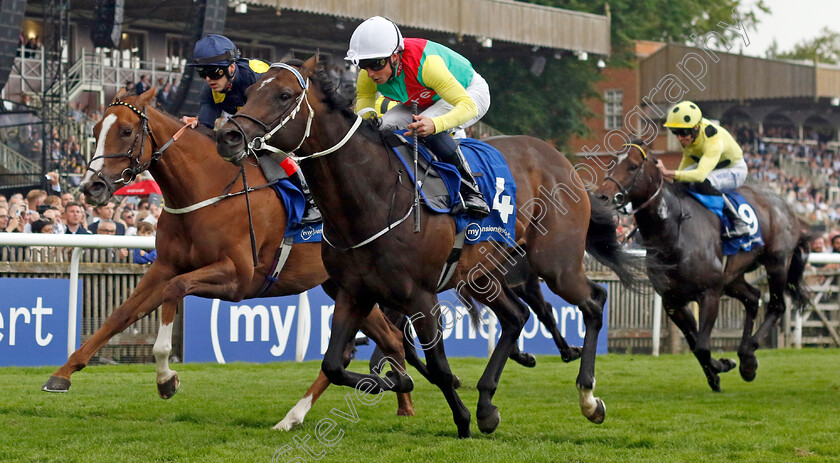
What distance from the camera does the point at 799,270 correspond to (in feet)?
32.1

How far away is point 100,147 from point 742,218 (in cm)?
533

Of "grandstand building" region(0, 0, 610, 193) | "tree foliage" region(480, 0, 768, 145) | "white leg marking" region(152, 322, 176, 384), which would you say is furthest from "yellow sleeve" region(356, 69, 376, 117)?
"tree foliage" region(480, 0, 768, 145)

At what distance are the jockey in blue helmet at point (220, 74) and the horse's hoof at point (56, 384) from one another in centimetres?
169

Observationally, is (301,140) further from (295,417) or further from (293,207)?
(293,207)

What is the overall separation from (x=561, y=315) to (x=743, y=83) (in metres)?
22.5

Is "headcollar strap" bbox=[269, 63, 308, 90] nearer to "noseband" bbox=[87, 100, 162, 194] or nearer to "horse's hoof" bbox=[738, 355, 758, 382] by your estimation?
"noseband" bbox=[87, 100, 162, 194]

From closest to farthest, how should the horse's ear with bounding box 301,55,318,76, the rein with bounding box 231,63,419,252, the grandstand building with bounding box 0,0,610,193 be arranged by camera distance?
the rein with bounding box 231,63,419,252
the horse's ear with bounding box 301,55,318,76
the grandstand building with bounding box 0,0,610,193

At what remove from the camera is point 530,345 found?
36.8ft

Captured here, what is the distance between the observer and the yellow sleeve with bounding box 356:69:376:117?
5359mm

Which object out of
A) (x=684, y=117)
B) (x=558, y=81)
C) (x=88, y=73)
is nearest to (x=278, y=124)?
(x=684, y=117)

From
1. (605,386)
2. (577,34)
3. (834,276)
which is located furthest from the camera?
(577,34)

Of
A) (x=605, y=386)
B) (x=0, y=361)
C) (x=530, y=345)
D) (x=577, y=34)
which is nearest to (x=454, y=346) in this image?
(x=530, y=345)

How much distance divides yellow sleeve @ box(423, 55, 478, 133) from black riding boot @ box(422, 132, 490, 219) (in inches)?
8.3

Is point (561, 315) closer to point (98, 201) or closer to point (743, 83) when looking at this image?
point (98, 201)
